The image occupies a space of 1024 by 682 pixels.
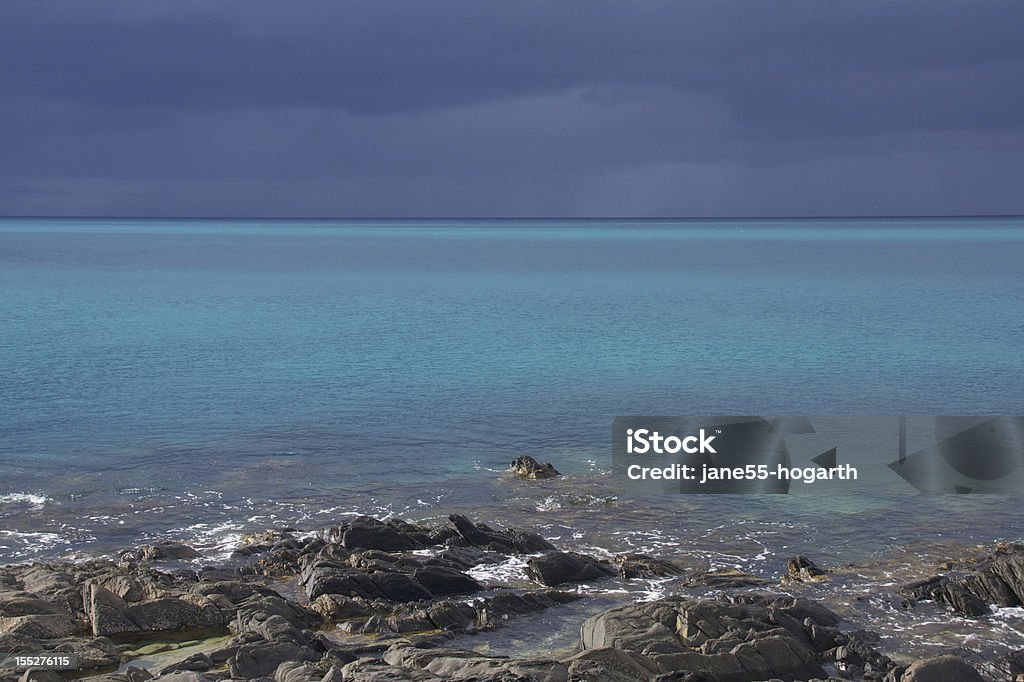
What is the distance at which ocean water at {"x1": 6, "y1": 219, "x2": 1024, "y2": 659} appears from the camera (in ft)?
85.6

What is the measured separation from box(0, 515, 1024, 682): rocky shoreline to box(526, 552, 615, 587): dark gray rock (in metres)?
0.03

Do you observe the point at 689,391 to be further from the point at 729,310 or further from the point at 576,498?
the point at 729,310

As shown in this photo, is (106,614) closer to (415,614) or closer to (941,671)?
(415,614)

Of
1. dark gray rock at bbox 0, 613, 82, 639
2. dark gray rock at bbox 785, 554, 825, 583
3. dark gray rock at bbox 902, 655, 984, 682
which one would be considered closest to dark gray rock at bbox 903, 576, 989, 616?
dark gray rock at bbox 785, 554, 825, 583

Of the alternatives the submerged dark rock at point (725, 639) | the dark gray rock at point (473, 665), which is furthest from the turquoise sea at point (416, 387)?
the dark gray rock at point (473, 665)

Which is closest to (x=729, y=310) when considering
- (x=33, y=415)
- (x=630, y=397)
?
(x=630, y=397)

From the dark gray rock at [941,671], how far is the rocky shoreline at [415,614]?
0.03 meters

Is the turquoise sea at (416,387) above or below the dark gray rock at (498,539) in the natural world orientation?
above

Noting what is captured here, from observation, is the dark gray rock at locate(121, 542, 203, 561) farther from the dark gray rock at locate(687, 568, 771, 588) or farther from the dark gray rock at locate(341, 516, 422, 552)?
the dark gray rock at locate(687, 568, 771, 588)

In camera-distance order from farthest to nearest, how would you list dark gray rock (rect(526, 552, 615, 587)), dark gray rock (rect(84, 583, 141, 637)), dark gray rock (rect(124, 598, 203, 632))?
dark gray rock (rect(526, 552, 615, 587))
dark gray rock (rect(124, 598, 203, 632))
dark gray rock (rect(84, 583, 141, 637))

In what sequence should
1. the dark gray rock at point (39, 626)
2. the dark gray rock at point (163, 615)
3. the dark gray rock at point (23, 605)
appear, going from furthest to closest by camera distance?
the dark gray rock at point (163, 615), the dark gray rock at point (23, 605), the dark gray rock at point (39, 626)

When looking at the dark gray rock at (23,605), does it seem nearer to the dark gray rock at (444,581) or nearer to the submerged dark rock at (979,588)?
the dark gray rock at (444,581)

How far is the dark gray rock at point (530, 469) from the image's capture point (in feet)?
99.8

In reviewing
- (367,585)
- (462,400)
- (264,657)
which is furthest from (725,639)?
(462,400)
